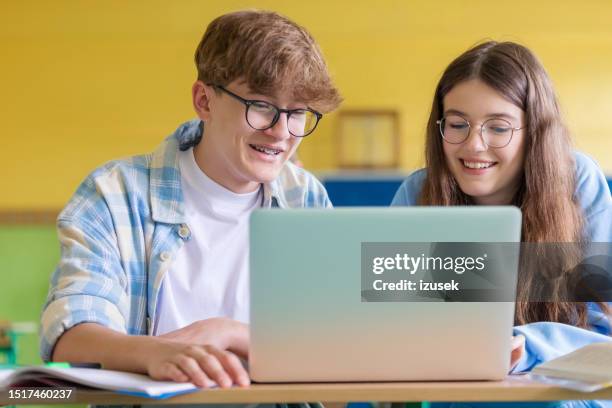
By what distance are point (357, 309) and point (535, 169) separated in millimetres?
996

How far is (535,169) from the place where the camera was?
1940mm

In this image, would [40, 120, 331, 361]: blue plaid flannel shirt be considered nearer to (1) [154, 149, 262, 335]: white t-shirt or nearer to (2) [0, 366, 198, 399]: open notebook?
(1) [154, 149, 262, 335]: white t-shirt

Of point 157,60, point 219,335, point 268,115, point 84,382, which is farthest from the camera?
point 157,60

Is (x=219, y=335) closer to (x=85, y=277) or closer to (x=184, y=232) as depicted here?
(x=85, y=277)

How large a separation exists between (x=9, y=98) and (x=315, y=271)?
19.6 feet

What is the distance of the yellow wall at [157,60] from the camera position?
6.52 metres

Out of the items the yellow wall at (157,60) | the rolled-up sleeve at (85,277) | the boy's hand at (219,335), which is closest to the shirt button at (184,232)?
the rolled-up sleeve at (85,277)

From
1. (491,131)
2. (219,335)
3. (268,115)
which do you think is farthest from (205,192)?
(491,131)

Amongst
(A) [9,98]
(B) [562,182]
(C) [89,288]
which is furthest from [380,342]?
(A) [9,98]

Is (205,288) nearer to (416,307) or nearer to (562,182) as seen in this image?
(416,307)

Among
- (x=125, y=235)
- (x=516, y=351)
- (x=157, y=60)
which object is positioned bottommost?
(x=516, y=351)

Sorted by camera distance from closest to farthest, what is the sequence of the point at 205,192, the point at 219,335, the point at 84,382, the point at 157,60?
the point at 84,382 < the point at 219,335 < the point at 205,192 < the point at 157,60

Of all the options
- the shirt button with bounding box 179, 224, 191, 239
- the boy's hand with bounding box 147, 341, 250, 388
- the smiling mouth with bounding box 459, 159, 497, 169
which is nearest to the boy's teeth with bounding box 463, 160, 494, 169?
the smiling mouth with bounding box 459, 159, 497, 169

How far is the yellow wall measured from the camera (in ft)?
21.4
